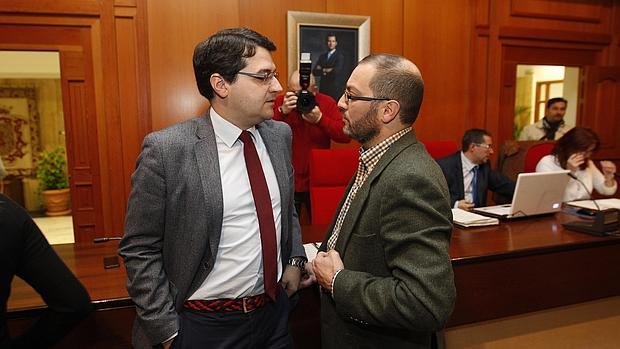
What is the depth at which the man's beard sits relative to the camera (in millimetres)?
1176

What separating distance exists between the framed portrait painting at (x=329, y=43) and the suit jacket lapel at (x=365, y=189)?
2.92 meters

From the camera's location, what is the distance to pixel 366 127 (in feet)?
3.95

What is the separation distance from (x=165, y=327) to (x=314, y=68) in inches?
125

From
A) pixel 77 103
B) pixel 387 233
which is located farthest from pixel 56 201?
pixel 387 233

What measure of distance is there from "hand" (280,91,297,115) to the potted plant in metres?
5.54

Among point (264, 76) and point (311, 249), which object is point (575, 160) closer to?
point (311, 249)

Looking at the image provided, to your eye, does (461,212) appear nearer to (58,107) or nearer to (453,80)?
(453,80)

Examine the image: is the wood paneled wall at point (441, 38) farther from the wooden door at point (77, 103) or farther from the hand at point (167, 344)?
the hand at point (167, 344)

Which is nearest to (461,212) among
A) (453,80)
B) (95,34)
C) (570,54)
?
(453,80)

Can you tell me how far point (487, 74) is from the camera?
4594mm

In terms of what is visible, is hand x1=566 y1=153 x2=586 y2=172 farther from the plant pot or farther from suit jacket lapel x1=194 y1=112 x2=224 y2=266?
the plant pot

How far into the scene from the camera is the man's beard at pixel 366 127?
1176mm

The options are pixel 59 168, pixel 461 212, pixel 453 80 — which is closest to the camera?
pixel 461 212

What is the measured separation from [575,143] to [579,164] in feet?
0.52
